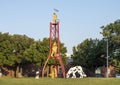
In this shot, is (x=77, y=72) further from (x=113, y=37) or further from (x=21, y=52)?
(x=21, y=52)

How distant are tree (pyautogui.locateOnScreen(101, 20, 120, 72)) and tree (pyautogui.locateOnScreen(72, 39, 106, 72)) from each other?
4.83 ft

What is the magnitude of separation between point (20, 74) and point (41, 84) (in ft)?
141

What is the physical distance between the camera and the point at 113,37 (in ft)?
205

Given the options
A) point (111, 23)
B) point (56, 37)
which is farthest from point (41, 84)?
point (111, 23)

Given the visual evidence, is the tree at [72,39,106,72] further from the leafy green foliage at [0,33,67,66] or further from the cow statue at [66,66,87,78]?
the cow statue at [66,66,87,78]

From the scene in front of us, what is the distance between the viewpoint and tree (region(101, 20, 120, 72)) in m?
62.3

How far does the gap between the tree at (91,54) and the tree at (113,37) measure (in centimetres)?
147

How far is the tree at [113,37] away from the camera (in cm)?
6231

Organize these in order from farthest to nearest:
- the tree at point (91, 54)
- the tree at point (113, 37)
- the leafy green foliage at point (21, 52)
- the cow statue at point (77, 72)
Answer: the tree at point (91, 54), the leafy green foliage at point (21, 52), the tree at point (113, 37), the cow statue at point (77, 72)

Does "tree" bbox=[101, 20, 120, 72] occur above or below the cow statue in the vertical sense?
above

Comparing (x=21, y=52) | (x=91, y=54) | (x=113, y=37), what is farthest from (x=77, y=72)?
(x=21, y=52)

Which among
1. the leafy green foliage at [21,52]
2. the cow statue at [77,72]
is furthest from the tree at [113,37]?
the cow statue at [77,72]

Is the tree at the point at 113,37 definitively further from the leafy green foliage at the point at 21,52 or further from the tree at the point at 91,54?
the leafy green foliage at the point at 21,52

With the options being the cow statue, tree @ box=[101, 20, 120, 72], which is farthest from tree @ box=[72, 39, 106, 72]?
the cow statue
